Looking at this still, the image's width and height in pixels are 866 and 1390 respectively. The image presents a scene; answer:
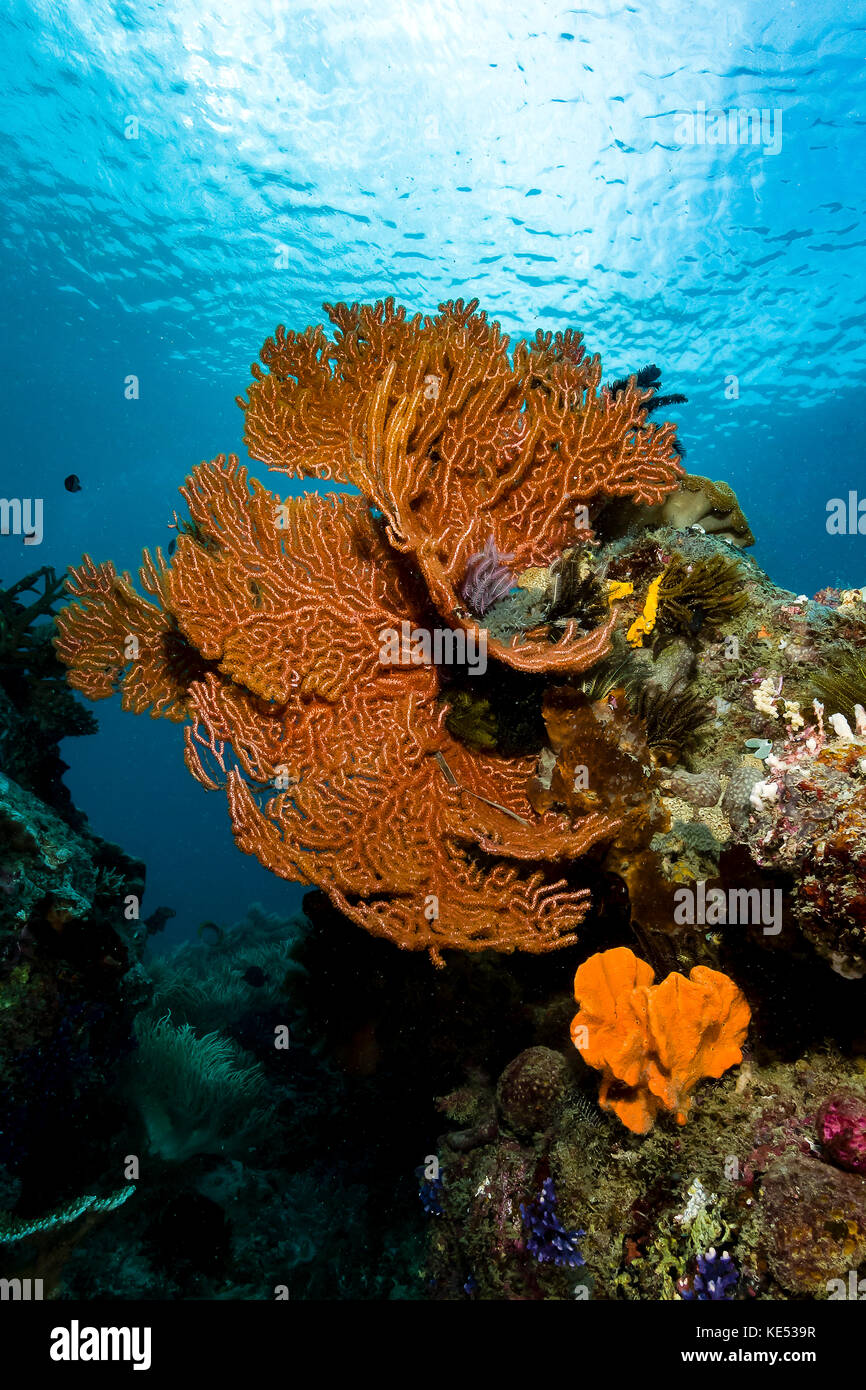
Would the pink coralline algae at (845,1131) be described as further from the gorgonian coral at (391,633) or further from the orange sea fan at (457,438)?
the orange sea fan at (457,438)

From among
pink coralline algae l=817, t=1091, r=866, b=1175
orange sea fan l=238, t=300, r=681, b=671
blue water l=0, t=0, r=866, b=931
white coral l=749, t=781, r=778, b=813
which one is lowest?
pink coralline algae l=817, t=1091, r=866, b=1175

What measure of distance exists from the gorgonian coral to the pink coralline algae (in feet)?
4.57

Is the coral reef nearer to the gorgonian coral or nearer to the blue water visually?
the gorgonian coral

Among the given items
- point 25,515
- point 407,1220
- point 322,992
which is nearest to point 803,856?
point 322,992

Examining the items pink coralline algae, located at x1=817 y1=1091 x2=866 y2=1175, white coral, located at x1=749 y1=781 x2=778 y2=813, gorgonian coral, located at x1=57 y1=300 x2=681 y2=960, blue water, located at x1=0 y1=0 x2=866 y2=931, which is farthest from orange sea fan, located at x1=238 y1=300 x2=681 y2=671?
blue water, located at x1=0 y1=0 x2=866 y2=931

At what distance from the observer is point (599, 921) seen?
4.50 m

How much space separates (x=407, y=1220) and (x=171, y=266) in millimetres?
43902

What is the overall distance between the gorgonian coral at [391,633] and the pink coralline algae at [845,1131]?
4.57 ft

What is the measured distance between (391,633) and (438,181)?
1279 inches

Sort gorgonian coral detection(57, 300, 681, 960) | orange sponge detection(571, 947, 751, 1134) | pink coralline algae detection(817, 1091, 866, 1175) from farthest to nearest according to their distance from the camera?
gorgonian coral detection(57, 300, 681, 960)
orange sponge detection(571, 947, 751, 1134)
pink coralline algae detection(817, 1091, 866, 1175)

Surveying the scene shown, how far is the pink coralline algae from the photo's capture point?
2.64m

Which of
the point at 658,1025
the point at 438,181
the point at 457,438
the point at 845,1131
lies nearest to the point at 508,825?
the point at 658,1025

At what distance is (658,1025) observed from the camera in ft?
10.2

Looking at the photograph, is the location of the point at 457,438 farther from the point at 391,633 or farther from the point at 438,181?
the point at 438,181
